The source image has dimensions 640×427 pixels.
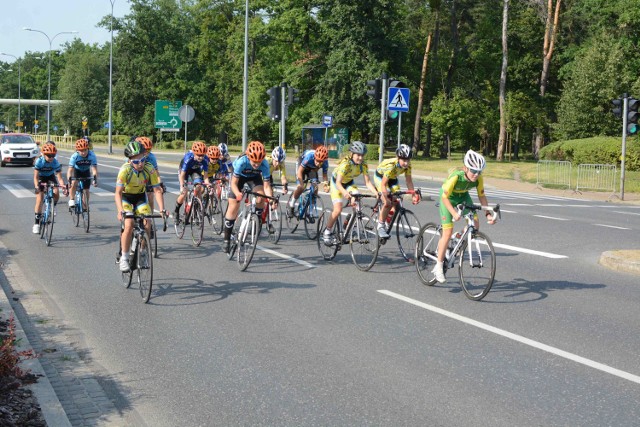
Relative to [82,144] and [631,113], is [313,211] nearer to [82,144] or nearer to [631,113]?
[82,144]

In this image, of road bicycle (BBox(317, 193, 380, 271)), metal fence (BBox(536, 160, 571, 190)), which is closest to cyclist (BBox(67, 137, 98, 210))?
road bicycle (BBox(317, 193, 380, 271))

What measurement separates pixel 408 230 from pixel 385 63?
155 feet

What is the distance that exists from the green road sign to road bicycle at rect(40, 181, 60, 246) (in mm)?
46645

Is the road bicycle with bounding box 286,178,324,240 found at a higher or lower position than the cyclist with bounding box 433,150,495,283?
lower

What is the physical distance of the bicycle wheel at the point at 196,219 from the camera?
14.1m

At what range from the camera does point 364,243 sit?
38.0ft

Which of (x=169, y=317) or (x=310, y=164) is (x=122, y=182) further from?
(x=310, y=164)

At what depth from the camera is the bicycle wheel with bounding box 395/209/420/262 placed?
11666 mm

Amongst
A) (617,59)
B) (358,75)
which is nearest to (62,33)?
(358,75)

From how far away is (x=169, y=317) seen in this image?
829cm

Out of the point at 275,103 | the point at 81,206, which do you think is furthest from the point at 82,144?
the point at 275,103

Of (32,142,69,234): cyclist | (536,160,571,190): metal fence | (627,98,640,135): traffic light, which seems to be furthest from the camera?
(536,160,571,190): metal fence

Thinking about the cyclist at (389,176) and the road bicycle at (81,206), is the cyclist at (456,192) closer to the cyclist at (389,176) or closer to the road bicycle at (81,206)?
the cyclist at (389,176)

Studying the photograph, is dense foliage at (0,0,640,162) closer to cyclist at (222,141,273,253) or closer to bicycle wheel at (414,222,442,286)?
cyclist at (222,141,273,253)
